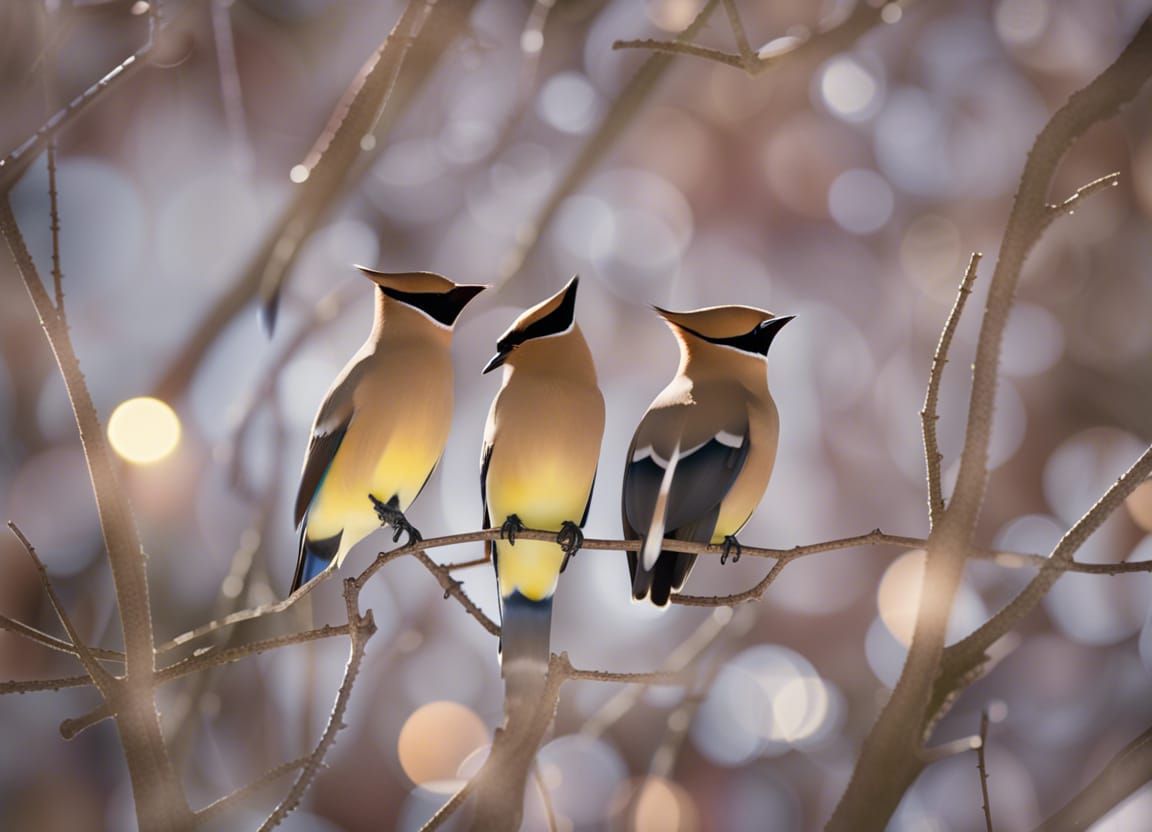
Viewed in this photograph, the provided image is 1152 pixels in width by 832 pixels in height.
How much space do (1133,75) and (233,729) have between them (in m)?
2.49

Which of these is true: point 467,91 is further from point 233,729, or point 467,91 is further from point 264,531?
point 233,729

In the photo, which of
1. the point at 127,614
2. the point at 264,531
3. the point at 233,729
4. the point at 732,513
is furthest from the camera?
the point at 233,729

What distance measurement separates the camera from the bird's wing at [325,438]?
57.4 inches

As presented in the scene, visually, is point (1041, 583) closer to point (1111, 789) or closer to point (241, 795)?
point (1111, 789)

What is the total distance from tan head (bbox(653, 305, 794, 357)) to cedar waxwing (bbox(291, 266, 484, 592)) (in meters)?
0.31

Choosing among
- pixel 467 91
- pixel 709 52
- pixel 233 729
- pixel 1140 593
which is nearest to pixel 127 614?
pixel 709 52

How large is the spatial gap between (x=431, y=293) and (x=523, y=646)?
460 mm

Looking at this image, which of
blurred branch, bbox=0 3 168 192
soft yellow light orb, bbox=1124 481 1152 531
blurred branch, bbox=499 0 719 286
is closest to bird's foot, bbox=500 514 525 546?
blurred branch, bbox=0 3 168 192

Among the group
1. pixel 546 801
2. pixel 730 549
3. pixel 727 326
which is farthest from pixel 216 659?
pixel 727 326

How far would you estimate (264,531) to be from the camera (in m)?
1.99

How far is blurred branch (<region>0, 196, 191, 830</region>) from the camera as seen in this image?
990mm

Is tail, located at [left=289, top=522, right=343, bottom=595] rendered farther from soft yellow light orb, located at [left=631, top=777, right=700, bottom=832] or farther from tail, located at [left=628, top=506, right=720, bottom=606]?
soft yellow light orb, located at [left=631, top=777, right=700, bottom=832]

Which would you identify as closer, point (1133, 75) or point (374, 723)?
point (1133, 75)

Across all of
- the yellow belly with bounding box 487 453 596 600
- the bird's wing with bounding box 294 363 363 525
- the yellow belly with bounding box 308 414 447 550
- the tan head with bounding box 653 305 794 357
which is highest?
the tan head with bounding box 653 305 794 357
